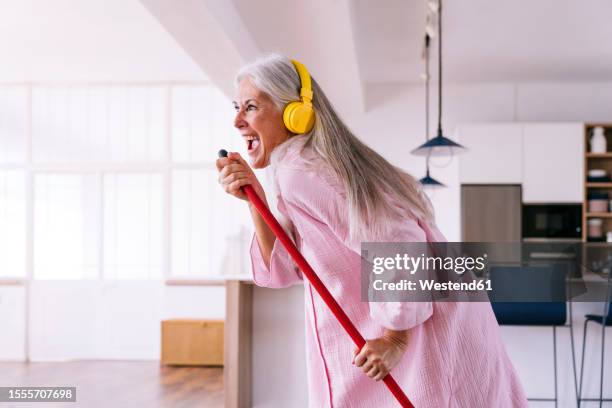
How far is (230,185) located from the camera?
1142mm

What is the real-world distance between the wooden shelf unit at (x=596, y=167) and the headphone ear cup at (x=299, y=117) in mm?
5895

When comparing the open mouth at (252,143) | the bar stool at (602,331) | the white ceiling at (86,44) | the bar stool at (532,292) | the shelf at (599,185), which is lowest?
the bar stool at (602,331)

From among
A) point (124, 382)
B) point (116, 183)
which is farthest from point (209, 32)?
point (116, 183)

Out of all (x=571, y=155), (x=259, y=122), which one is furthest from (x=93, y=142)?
(x=259, y=122)

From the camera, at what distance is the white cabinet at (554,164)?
20.8 ft

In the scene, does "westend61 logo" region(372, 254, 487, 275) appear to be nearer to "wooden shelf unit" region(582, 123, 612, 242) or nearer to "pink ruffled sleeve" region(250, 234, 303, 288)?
"pink ruffled sleeve" region(250, 234, 303, 288)

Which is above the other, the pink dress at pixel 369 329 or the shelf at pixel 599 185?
the shelf at pixel 599 185

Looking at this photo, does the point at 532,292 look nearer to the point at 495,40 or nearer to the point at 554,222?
the point at 495,40

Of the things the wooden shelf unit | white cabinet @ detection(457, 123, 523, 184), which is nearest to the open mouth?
white cabinet @ detection(457, 123, 523, 184)

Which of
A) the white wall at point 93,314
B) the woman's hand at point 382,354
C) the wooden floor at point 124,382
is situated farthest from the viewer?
the white wall at point 93,314

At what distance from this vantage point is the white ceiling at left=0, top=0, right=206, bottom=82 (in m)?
4.73

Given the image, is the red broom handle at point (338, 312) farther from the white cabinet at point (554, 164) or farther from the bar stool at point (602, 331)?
the white cabinet at point (554, 164)

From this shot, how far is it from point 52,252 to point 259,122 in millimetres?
6176

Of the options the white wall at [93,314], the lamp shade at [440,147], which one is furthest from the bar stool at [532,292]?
the white wall at [93,314]
